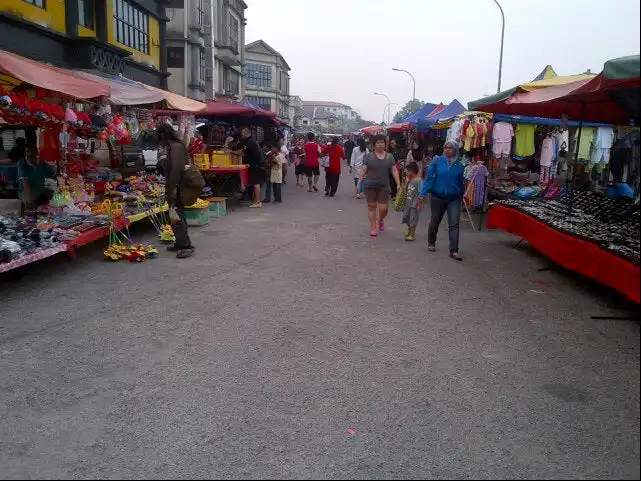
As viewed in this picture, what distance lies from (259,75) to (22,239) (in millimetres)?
67025

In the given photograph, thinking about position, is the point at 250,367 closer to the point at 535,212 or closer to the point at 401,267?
the point at 401,267

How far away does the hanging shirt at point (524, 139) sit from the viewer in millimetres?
12234

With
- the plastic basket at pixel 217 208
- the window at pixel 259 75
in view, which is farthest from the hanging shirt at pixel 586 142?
the window at pixel 259 75

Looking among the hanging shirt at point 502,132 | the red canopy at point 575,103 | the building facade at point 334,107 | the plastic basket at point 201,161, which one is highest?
the building facade at point 334,107

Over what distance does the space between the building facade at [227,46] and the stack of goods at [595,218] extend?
3308 centimetres

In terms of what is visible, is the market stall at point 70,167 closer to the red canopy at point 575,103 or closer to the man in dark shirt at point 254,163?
the man in dark shirt at point 254,163

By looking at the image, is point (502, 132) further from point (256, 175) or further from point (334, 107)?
point (334, 107)

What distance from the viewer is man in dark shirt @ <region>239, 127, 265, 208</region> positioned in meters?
14.0

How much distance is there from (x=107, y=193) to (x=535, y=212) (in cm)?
774

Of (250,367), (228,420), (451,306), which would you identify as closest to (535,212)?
(451,306)

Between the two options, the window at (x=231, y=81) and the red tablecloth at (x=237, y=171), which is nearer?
the red tablecloth at (x=237, y=171)

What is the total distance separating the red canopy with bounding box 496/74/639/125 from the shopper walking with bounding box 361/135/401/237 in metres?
1.88

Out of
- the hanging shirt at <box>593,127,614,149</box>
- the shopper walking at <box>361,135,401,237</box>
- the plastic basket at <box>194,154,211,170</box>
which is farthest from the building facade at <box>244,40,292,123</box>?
the shopper walking at <box>361,135,401,237</box>

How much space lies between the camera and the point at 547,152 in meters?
12.6
